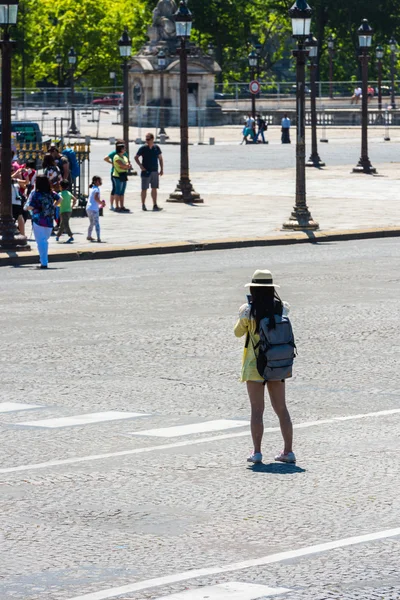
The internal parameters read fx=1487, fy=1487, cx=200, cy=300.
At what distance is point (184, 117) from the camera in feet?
113

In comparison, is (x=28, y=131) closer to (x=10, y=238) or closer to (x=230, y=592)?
(x=10, y=238)

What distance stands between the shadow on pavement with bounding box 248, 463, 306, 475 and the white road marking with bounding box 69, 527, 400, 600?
5.24 ft

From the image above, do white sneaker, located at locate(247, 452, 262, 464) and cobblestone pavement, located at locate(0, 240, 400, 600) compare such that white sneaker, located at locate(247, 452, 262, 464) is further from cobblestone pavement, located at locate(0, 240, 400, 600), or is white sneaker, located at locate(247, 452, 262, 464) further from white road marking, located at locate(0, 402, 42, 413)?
white road marking, located at locate(0, 402, 42, 413)

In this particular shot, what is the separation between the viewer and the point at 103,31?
11744cm

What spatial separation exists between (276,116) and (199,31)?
3639cm

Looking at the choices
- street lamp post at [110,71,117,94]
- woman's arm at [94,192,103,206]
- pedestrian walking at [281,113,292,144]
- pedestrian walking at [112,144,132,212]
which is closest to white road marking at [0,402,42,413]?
woman's arm at [94,192,103,206]

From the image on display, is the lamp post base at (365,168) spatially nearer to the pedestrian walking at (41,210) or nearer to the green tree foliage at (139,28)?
the pedestrian walking at (41,210)

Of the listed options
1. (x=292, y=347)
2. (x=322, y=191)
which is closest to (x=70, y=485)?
(x=292, y=347)

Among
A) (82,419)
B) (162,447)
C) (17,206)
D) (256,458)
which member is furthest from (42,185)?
(256,458)

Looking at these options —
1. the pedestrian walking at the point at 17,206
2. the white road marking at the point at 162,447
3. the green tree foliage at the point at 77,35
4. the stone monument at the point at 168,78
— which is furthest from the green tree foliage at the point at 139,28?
the white road marking at the point at 162,447

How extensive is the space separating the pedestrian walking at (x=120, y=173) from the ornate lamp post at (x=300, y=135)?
4.37 metres

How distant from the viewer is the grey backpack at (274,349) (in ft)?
31.7

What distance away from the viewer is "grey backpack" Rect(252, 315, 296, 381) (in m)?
9.66

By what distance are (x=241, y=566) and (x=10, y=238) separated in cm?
1850
